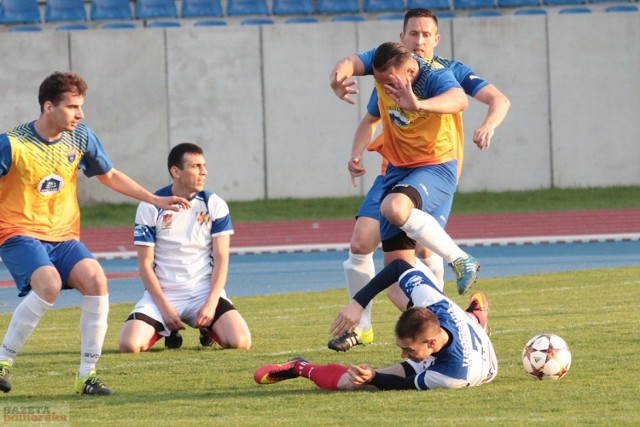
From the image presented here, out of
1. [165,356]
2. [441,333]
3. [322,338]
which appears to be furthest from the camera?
[322,338]

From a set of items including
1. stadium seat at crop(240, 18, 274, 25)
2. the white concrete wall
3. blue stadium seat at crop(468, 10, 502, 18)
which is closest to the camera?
the white concrete wall

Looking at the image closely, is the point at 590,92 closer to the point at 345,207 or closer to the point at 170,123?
the point at 345,207

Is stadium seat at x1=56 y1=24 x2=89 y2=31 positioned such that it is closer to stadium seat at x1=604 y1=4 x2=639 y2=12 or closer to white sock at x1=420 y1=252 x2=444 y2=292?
stadium seat at x1=604 y1=4 x2=639 y2=12

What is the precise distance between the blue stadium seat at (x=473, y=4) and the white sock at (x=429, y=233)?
18.5m

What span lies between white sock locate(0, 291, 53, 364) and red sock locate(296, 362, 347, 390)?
1.58m

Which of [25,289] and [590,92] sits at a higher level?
[590,92]

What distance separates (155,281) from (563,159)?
1692 centimetres

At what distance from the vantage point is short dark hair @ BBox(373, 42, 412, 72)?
7.53m

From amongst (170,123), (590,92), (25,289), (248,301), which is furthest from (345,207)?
(25,289)

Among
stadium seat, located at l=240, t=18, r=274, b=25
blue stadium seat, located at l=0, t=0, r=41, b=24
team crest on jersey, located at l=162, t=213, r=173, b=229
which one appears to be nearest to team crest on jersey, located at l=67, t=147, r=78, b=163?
team crest on jersey, located at l=162, t=213, r=173, b=229

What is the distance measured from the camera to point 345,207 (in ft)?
78.2

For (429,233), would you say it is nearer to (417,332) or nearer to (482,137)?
(482,137)

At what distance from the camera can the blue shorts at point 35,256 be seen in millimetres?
7012

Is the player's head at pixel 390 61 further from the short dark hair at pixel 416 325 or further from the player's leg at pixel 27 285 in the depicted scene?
the player's leg at pixel 27 285
